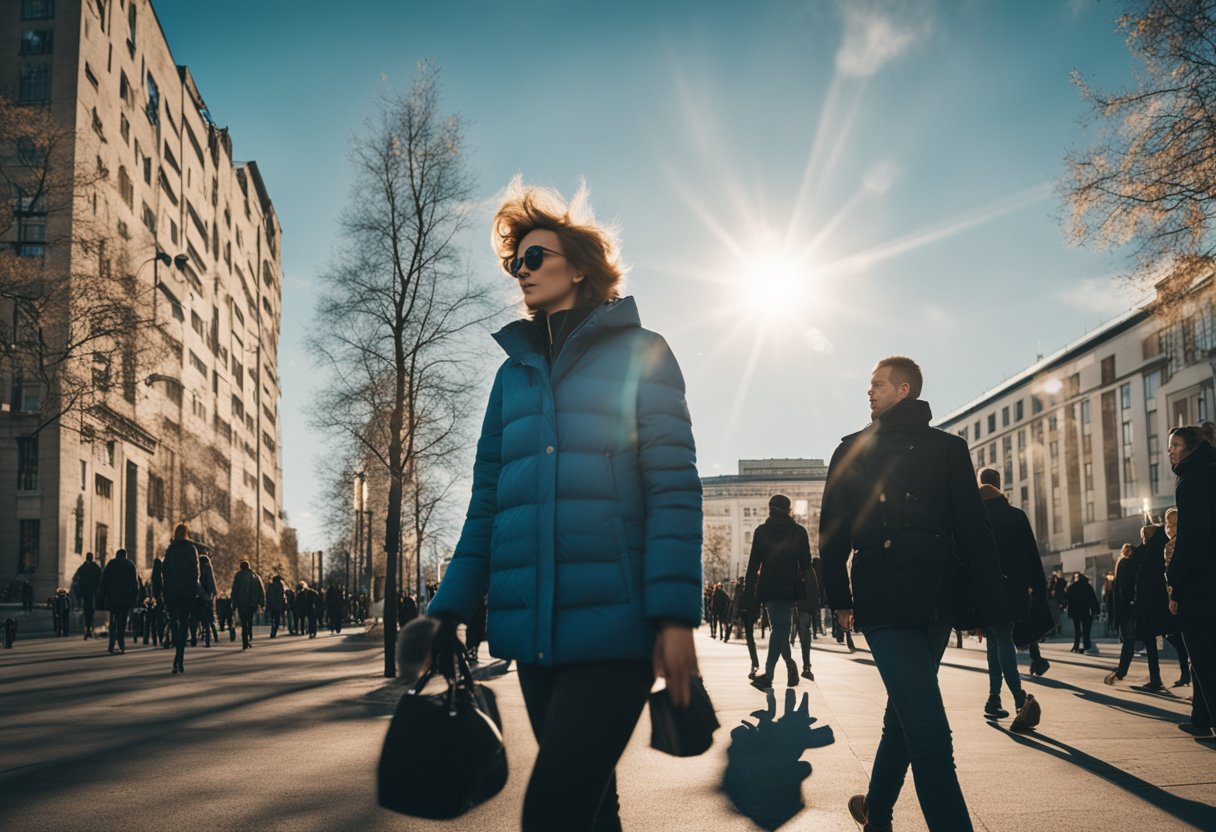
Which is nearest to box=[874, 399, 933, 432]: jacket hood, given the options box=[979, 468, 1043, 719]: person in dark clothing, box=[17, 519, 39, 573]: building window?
box=[979, 468, 1043, 719]: person in dark clothing

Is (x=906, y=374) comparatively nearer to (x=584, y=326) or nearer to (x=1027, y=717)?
(x=584, y=326)

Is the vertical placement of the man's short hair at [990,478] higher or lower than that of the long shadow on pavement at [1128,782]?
higher

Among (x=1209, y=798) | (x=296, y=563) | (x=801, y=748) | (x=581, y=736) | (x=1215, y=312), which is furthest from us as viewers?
(x=296, y=563)

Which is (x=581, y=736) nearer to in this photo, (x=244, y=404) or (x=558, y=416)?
(x=558, y=416)

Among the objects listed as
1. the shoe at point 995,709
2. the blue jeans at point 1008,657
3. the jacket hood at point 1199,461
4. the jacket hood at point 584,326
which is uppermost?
the jacket hood at point 584,326

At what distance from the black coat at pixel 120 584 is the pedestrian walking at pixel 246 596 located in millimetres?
4310

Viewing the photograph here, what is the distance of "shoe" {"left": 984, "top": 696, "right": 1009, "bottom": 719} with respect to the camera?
9.91 m

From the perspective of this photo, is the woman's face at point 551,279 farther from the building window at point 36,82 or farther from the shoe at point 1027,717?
the building window at point 36,82

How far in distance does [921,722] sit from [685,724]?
1.85 metres

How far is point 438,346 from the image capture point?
23688 millimetres

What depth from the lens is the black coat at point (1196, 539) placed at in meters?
7.54

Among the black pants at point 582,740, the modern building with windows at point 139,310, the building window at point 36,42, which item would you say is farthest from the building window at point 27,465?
the black pants at point 582,740

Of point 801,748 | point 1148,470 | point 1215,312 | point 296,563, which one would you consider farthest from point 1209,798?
point 296,563

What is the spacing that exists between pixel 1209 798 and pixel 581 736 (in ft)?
16.2
